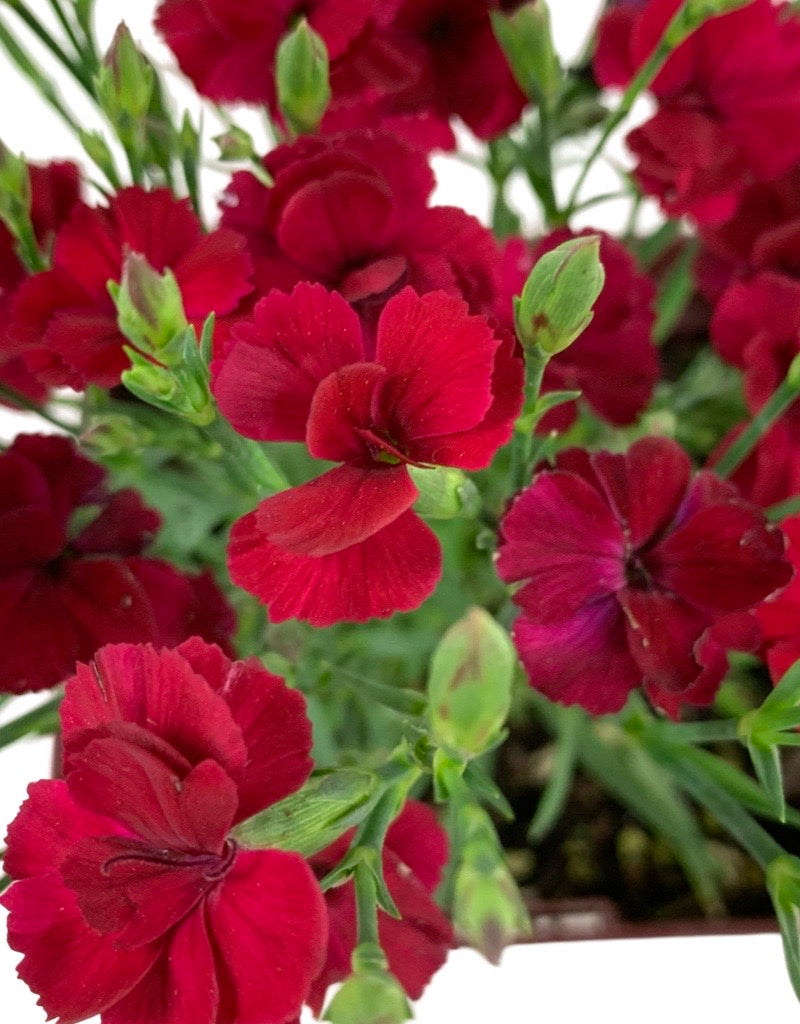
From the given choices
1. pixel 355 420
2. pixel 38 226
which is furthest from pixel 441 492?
pixel 38 226

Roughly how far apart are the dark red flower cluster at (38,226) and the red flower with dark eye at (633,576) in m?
0.23

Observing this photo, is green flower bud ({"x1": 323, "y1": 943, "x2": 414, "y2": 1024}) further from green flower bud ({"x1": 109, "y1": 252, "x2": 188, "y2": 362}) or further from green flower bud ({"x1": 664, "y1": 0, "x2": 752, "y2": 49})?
green flower bud ({"x1": 664, "y1": 0, "x2": 752, "y2": 49})

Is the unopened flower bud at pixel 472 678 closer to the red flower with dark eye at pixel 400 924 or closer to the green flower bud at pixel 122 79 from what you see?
the red flower with dark eye at pixel 400 924

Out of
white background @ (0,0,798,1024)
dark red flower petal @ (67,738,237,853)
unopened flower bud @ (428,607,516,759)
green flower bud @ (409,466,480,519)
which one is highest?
green flower bud @ (409,466,480,519)

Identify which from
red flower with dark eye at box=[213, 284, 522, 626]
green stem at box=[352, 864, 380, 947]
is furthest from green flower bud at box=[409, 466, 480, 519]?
green stem at box=[352, 864, 380, 947]

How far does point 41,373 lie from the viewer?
1.20 ft

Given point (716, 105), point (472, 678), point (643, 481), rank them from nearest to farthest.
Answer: point (472, 678), point (643, 481), point (716, 105)

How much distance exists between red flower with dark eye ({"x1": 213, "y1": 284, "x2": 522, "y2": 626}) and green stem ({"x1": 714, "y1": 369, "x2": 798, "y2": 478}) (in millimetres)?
149

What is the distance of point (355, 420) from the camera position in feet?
0.96

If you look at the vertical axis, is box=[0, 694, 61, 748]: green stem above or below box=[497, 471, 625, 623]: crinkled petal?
below

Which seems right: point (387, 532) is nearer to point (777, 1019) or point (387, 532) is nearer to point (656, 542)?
point (656, 542)

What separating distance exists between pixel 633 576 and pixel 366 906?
0.49 ft

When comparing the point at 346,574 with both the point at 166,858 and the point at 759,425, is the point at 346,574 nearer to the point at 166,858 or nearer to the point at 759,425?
the point at 166,858

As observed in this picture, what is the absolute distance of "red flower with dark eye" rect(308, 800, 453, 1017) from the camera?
→ 1.16 ft
